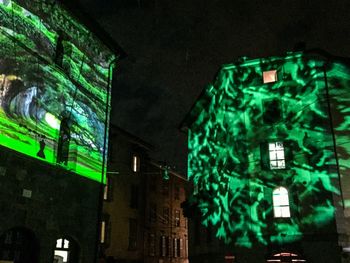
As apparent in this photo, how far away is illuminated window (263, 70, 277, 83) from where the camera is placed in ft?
74.0

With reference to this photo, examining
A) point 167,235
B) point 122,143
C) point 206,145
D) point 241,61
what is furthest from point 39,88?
point 167,235

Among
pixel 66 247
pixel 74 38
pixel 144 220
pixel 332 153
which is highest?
pixel 74 38

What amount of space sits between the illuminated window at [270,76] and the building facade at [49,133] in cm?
1008

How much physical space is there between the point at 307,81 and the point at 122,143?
1629 centimetres

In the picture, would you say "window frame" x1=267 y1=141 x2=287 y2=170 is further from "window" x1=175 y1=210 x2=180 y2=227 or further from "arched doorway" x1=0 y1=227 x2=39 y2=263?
"window" x1=175 y1=210 x2=180 y2=227

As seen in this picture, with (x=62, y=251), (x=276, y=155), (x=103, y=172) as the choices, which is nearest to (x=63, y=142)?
(x=103, y=172)

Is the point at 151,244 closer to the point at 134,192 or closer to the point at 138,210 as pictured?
the point at 138,210

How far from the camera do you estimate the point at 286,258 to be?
19.3 meters

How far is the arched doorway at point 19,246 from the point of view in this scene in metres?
12.1

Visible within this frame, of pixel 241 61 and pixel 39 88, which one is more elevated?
pixel 241 61

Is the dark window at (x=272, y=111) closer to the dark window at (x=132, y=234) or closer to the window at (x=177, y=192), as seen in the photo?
the dark window at (x=132, y=234)

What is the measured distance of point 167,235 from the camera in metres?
39.6

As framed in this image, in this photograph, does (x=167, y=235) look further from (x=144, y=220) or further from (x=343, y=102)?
(x=343, y=102)

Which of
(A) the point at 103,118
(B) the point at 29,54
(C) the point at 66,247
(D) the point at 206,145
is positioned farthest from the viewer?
(D) the point at 206,145
